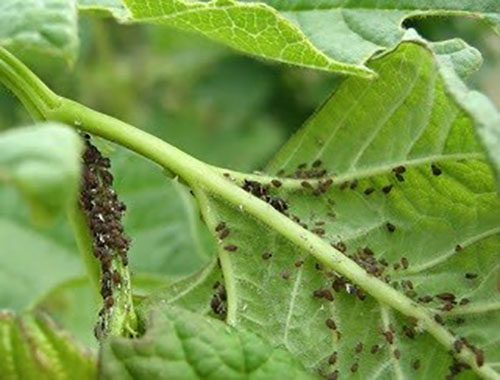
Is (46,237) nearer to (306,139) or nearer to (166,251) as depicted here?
(166,251)

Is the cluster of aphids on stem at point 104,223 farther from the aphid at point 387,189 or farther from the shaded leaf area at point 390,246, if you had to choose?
the aphid at point 387,189

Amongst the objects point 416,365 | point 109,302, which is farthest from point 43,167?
point 416,365

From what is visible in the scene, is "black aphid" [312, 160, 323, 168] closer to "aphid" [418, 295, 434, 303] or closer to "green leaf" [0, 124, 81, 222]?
"aphid" [418, 295, 434, 303]

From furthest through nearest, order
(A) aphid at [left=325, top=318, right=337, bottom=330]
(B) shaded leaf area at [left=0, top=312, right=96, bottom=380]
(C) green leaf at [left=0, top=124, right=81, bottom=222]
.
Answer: (A) aphid at [left=325, top=318, right=337, bottom=330] → (B) shaded leaf area at [left=0, top=312, right=96, bottom=380] → (C) green leaf at [left=0, top=124, right=81, bottom=222]

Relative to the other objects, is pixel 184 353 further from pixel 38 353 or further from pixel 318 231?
pixel 318 231

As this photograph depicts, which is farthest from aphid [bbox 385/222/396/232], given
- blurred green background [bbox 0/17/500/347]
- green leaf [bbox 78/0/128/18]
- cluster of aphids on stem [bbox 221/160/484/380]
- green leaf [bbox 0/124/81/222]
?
blurred green background [bbox 0/17/500/347]

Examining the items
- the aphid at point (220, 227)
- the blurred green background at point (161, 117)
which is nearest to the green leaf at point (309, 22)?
the aphid at point (220, 227)
